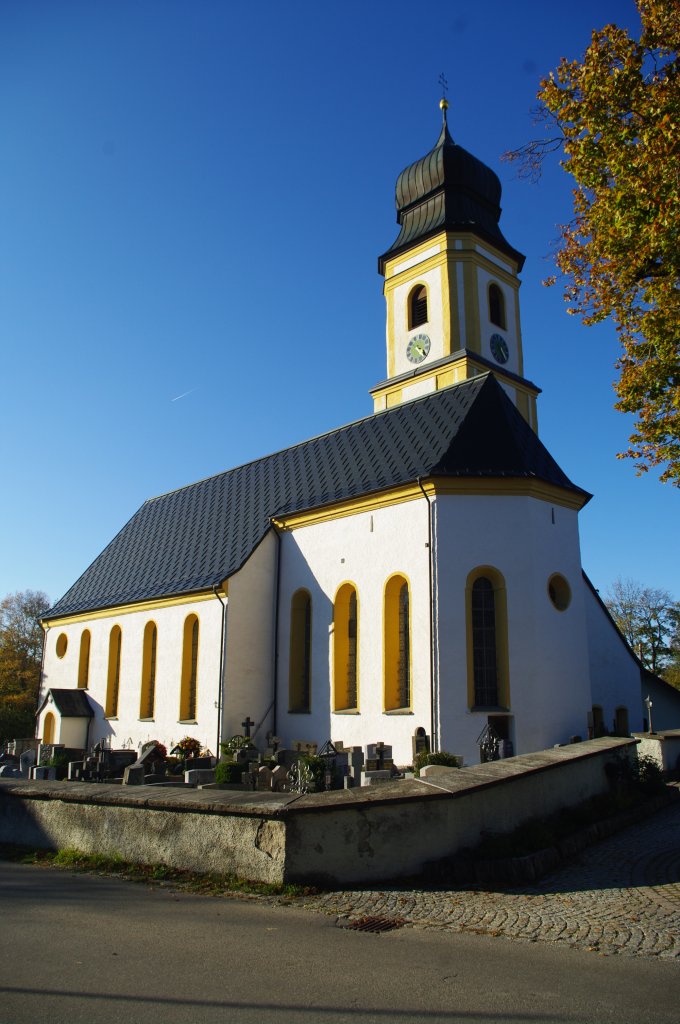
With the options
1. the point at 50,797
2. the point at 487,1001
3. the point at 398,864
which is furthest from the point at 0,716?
the point at 487,1001

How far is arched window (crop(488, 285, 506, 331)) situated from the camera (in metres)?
27.3

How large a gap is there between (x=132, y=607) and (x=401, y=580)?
438 inches

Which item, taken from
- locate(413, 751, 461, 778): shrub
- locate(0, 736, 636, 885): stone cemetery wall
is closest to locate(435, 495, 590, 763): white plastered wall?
locate(413, 751, 461, 778): shrub

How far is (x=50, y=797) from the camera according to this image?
9242 millimetres

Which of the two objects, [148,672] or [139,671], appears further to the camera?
[148,672]

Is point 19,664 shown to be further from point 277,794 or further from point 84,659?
point 277,794

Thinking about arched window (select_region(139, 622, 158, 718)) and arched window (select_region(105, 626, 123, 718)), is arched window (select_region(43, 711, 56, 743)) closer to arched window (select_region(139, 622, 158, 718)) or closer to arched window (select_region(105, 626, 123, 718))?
arched window (select_region(105, 626, 123, 718))

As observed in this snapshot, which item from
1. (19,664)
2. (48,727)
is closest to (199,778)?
(48,727)

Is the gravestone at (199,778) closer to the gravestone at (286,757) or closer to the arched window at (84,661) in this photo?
the gravestone at (286,757)

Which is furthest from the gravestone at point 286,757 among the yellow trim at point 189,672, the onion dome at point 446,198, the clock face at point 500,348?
the onion dome at point 446,198

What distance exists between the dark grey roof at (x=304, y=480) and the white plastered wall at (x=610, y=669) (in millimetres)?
3950

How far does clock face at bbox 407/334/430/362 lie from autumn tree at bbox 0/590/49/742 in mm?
23098

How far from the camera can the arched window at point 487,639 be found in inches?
643

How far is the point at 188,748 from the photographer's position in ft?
66.0
